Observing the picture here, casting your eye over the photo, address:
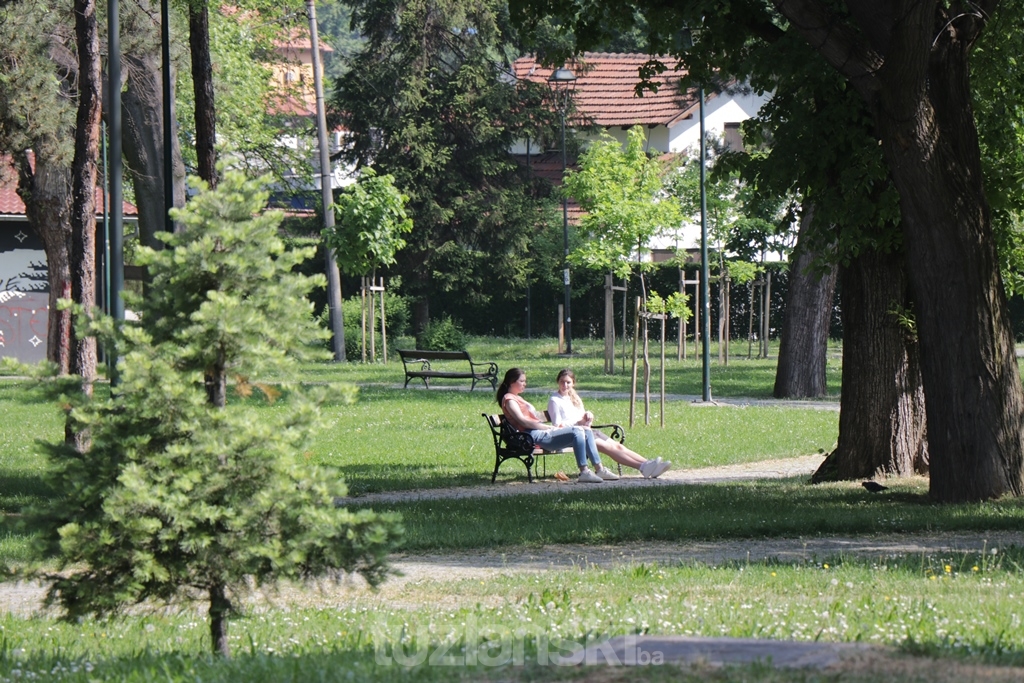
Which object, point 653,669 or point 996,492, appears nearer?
point 653,669

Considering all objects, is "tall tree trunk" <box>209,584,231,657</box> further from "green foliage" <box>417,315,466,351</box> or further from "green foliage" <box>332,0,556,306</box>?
"green foliage" <box>332,0,556,306</box>

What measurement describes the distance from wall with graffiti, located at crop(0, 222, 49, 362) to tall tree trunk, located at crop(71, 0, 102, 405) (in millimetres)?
26064

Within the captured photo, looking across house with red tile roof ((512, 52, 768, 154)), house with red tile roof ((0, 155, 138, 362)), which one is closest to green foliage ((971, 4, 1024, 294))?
house with red tile roof ((0, 155, 138, 362))

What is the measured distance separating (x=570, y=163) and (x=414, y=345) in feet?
43.3

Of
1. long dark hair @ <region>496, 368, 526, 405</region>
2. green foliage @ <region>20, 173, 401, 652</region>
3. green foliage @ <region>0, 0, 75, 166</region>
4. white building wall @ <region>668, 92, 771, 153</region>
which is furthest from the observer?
white building wall @ <region>668, 92, 771, 153</region>

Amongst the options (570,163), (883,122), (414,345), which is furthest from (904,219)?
(570,163)

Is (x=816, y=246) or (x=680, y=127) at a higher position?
(x=680, y=127)

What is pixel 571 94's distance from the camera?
48844mm

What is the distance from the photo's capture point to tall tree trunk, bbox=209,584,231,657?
6.11m

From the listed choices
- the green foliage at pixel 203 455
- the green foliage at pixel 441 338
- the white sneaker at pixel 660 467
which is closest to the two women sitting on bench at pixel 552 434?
the white sneaker at pixel 660 467

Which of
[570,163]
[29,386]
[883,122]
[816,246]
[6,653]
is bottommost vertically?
[6,653]

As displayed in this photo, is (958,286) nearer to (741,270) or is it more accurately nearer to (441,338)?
(741,270)

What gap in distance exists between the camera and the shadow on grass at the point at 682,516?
34.9ft

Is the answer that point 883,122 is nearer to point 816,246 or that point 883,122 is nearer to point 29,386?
point 816,246
